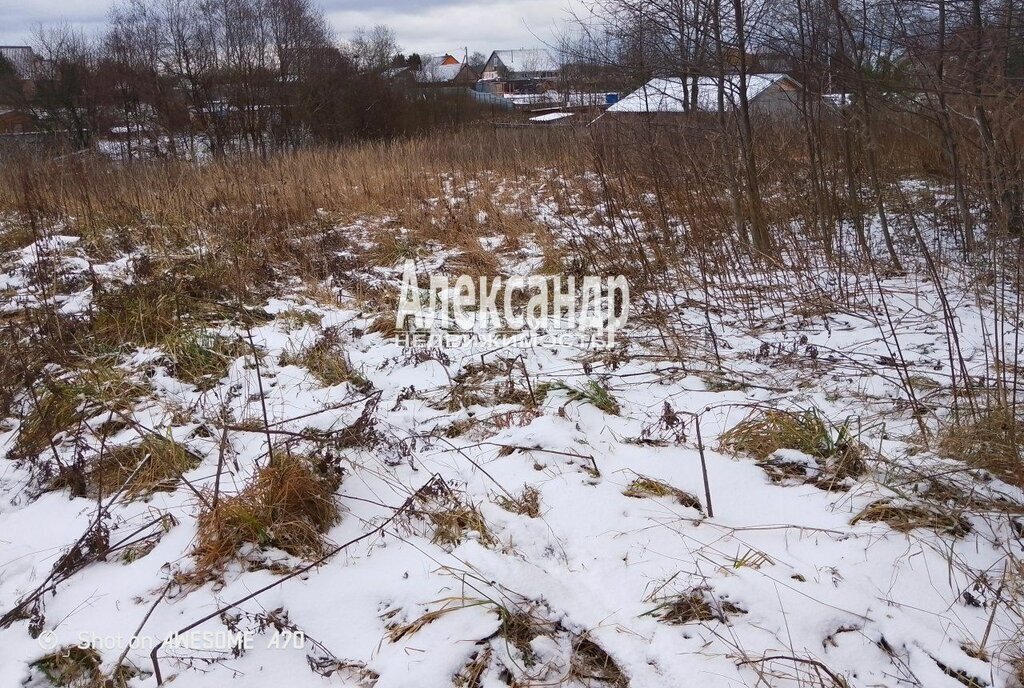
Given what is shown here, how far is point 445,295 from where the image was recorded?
15.3 feet

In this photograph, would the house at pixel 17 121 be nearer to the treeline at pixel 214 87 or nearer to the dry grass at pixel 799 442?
the treeline at pixel 214 87

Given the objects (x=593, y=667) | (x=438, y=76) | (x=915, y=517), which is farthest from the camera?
(x=438, y=76)

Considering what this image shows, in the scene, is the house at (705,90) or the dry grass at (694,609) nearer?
the dry grass at (694,609)

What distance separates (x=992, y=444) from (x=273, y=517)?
2.33 m

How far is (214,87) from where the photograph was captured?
1692cm

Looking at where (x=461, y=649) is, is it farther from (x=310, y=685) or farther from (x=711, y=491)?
(x=711, y=491)

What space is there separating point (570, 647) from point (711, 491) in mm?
765

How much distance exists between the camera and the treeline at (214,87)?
54.1 ft

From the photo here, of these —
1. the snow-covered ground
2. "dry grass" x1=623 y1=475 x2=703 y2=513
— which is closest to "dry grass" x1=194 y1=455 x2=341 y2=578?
the snow-covered ground

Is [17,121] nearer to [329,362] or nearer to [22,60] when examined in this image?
[22,60]

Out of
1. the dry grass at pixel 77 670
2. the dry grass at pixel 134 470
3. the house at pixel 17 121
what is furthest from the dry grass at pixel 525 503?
the house at pixel 17 121

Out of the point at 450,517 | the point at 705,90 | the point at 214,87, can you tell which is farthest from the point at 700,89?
the point at 214,87

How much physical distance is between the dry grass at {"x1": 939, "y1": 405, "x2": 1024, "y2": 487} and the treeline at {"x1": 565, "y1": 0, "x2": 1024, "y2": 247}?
1743mm

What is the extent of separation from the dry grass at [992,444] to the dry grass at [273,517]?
207cm
